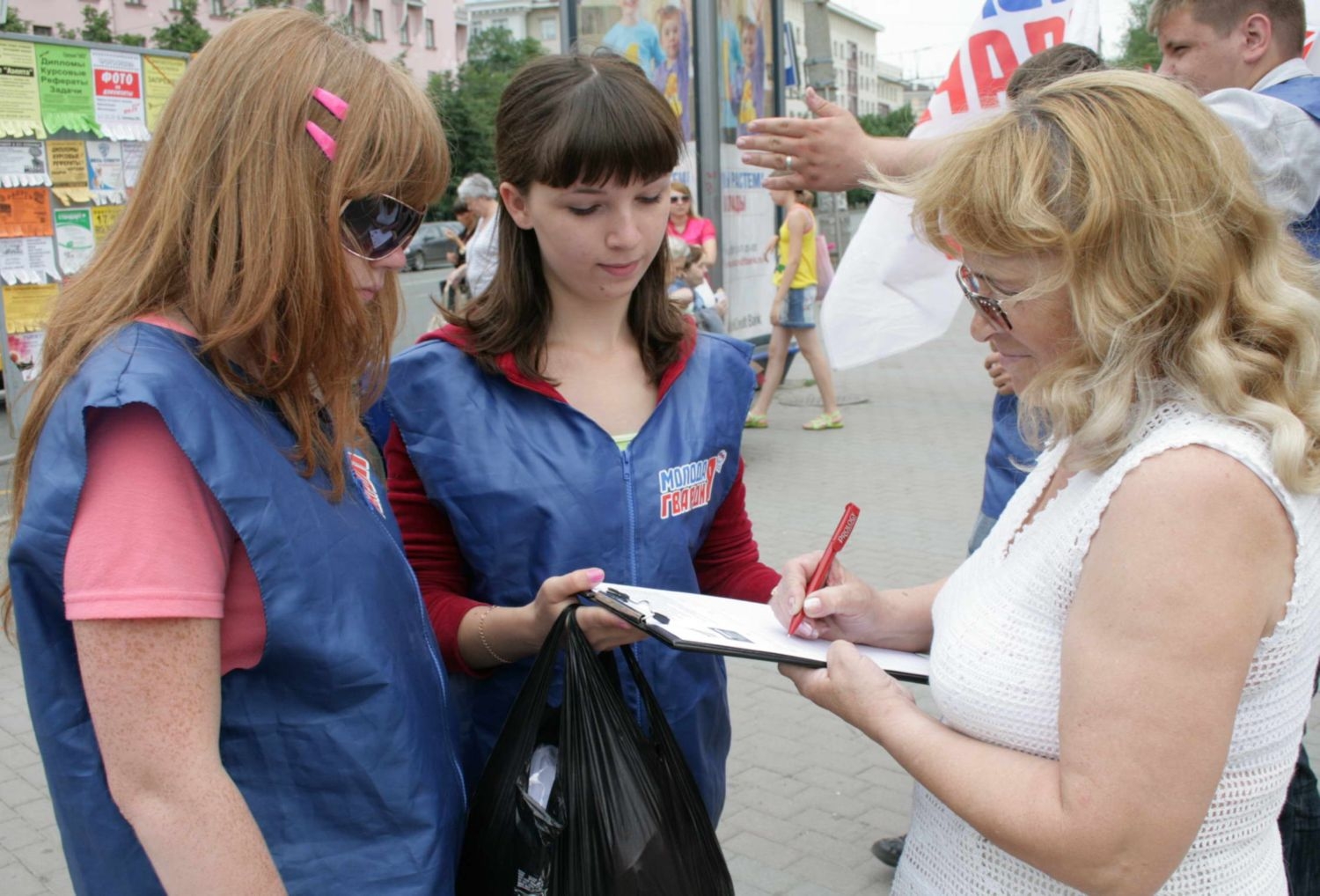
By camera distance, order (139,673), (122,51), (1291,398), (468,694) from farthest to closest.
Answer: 1. (122,51)
2. (468,694)
3. (1291,398)
4. (139,673)

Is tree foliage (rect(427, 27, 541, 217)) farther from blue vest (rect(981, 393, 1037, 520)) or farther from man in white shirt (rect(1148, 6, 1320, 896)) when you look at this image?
blue vest (rect(981, 393, 1037, 520))

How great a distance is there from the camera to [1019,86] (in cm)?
321

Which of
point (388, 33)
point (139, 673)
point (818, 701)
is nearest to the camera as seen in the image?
point (139, 673)

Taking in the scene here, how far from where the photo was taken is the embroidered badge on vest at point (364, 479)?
1503 millimetres

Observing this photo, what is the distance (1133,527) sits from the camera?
1.21 m

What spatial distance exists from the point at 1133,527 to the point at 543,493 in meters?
0.90

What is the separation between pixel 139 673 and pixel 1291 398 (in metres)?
1.24

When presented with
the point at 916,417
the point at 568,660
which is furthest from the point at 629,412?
the point at 916,417


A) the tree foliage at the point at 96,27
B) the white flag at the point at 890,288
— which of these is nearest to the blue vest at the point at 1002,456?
the white flag at the point at 890,288

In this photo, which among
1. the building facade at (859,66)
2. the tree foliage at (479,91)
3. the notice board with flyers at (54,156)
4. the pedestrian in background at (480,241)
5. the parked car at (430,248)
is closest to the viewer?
the notice board with flyers at (54,156)

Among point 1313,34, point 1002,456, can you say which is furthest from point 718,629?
point 1313,34

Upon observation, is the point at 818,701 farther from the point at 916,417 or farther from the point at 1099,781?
the point at 916,417

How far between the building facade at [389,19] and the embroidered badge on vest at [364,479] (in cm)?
4045

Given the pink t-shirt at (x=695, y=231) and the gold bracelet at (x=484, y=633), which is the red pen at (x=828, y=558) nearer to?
the gold bracelet at (x=484, y=633)
